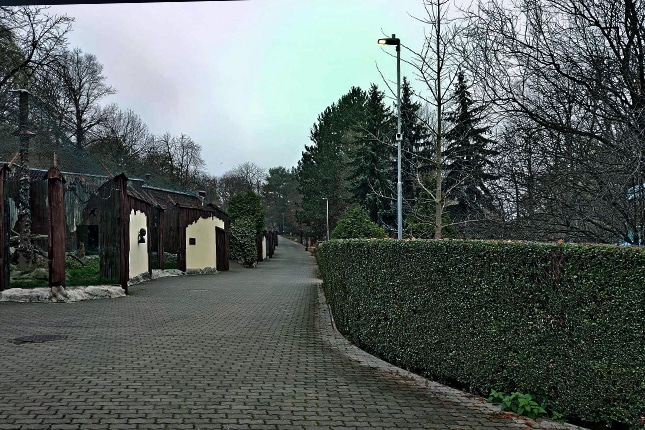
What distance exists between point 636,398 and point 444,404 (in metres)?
1.95

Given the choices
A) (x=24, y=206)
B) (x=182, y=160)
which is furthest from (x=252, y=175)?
(x=24, y=206)

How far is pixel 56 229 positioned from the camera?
632 inches

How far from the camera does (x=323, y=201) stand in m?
64.9

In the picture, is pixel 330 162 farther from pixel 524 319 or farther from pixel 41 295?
A: pixel 524 319

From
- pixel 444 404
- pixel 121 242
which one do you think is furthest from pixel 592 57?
pixel 121 242

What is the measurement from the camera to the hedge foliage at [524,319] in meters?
4.61

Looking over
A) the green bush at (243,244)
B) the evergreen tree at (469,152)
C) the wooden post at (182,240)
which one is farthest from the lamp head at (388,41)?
the green bush at (243,244)

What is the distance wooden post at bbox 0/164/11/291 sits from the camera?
15500mm

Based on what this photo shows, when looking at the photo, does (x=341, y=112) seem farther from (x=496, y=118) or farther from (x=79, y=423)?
(x=79, y=423)

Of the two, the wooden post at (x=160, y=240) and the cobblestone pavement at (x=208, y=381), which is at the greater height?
the wooden post at (x=160, y=240)

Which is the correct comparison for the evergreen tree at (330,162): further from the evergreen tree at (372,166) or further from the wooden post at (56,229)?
the wooden post at (56,229)

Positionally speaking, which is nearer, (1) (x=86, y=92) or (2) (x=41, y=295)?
(2) (x=41, y=295)

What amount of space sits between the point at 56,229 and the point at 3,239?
1.36m

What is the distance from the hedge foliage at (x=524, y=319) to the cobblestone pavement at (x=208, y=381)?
0.38m
